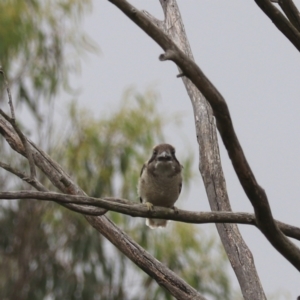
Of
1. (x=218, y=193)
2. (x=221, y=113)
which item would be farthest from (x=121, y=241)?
(x=221, y=113)

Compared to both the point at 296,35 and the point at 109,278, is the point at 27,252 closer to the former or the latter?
the point at 109,278

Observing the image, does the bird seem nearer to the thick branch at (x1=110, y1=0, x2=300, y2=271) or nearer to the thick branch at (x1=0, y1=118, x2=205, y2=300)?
the thick branch at (x1=0, y1=118, x2=205, y2=300)

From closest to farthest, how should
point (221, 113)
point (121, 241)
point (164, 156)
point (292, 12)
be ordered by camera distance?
1. point (221, 113)
2. point (292, 12)
3. point (121, 241)
4. point (164, 156)

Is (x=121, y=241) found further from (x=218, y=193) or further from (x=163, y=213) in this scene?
(x=163, y=213)

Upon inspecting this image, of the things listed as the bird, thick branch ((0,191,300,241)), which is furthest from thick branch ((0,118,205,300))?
thick branch ((0,191,300,241))

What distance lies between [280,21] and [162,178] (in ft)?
5.15

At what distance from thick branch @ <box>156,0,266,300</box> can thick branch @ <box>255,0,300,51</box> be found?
43.2 inches

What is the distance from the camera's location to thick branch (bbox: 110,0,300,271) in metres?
2.76

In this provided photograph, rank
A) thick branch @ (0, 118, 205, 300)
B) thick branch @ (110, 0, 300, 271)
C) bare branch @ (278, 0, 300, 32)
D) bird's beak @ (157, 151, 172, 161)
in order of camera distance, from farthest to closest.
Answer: bird's beak @ (157, 151, 172, 161)
thick branch @ (0, 118, 205, 300)
bare branch @ (278, 0, 300, 32)
thick branch @ (110, 0, 300, 271)

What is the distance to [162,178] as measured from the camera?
469 cm

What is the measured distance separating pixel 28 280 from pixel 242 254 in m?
4.73

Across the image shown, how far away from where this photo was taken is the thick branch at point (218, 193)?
416cm

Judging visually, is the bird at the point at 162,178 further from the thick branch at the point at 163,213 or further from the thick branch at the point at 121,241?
the thick branch at the point at 163,213

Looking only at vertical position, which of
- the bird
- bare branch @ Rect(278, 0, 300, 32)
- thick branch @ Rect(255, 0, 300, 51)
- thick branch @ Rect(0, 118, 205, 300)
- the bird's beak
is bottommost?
thick branch @ Rect(0, 118, 205, 300)
